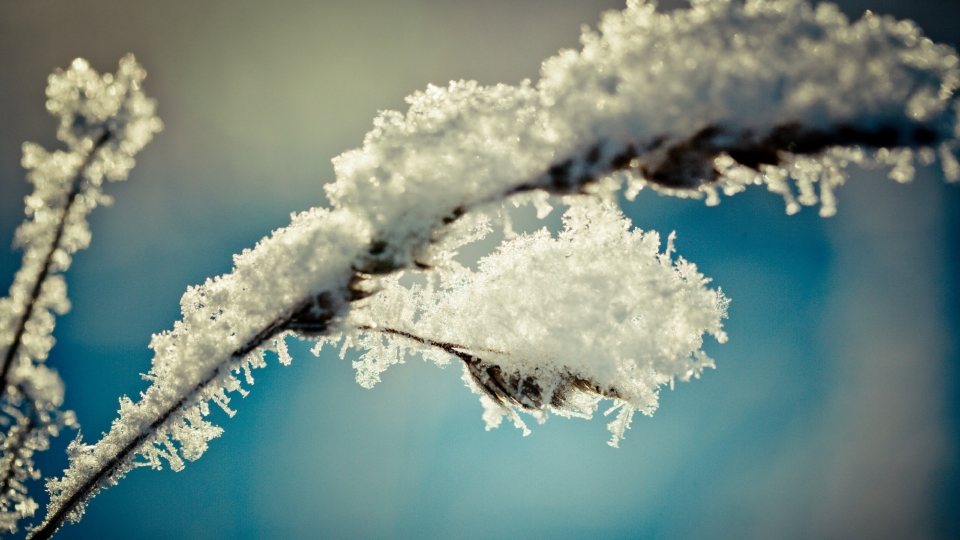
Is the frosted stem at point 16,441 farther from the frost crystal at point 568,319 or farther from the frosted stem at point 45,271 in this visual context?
the frost crystal at point 568,319

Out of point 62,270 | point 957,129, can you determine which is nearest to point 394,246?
point 62,270

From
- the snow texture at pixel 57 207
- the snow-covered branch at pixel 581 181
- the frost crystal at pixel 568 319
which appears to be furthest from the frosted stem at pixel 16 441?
the frost crystal at pixel 568 319

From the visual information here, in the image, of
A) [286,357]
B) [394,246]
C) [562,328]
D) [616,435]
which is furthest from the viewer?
[616,435]

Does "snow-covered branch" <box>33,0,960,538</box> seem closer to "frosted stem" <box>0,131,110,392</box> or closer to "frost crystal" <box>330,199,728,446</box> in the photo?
"frost crystal" <box>330,199,728,446</box>

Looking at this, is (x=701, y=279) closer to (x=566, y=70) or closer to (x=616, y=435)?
(x=616, y=435)

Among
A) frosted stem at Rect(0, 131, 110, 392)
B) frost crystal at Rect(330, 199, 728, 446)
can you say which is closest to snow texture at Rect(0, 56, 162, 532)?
frosted stem at Rect(0, 131, 110, 392)

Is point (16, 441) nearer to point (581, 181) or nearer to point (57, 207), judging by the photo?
point (57, 207)
